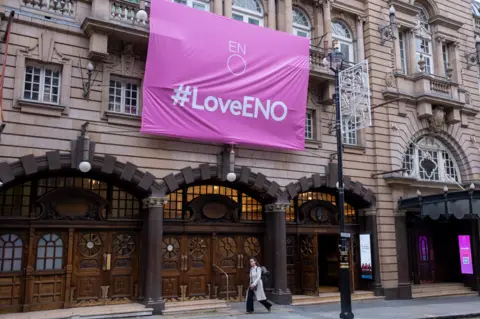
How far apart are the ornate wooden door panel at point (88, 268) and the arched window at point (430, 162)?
48.4 feet

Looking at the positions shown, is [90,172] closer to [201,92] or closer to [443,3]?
[201,92]

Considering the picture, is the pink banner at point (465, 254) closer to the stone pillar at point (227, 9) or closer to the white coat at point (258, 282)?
the white coat at point (258, 282)

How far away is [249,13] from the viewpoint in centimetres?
1988

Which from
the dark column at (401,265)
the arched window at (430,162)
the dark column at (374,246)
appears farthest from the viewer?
the arched window at (430,162)

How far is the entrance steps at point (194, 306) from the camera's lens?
15.5 metres

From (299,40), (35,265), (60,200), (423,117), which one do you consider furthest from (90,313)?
(423,117)

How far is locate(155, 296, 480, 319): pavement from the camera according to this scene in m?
15.3

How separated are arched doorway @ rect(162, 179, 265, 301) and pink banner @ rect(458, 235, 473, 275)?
11365 mm

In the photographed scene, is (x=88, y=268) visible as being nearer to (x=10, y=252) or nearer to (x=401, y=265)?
(x=10, y=252)

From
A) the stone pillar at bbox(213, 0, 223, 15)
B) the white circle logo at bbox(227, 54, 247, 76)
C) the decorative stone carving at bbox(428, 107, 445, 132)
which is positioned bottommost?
the decorative stone carving at bbox(428, 107, 445, 132)

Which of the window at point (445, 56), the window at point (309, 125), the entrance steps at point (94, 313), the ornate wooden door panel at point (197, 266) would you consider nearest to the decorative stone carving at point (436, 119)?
the window at point (445, 56)

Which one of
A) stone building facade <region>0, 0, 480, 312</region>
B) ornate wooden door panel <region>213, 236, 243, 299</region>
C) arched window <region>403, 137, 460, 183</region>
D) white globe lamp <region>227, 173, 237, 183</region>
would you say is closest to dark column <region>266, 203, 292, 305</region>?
stone building facade <region>0, 0, 480, 312</region>

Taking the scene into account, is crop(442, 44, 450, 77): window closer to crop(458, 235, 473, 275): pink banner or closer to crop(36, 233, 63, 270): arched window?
crop(458, 235, 473, 275): pink banner

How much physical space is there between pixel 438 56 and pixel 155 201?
689 inches
